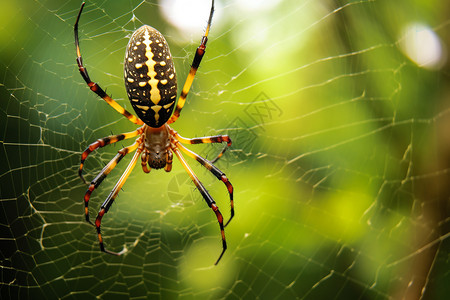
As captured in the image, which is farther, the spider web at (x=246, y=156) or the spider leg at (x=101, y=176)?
the spider web at (x=246, y=156)

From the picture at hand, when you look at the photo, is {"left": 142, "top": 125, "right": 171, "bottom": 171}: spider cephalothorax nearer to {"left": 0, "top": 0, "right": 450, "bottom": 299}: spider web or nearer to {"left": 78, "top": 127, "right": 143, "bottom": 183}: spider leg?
{"left": 78, "top": 127, "right": 143, "bottom": 183}: spider leg

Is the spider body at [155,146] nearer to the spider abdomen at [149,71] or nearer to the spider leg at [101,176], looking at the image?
the spider leg at [101,176]

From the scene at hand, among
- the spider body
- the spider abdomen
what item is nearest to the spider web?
the spider body

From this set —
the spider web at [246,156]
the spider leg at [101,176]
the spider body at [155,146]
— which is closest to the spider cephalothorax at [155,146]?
the spider body at [155,146]

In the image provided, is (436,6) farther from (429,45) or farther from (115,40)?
(115,40)

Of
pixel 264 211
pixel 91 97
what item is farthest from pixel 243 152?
pixel 91 97

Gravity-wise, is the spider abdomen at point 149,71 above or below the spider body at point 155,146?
above

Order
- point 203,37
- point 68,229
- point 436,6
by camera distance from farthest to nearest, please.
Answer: point 68,229 < point 436,6 < point 203,37
